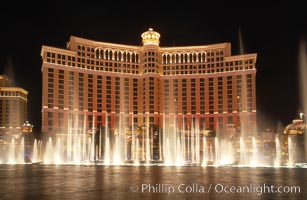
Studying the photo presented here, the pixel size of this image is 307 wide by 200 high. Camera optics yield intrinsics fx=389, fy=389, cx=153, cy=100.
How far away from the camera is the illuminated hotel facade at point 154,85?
129 m

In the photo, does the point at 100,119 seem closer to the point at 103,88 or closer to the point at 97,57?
the point at 103,88

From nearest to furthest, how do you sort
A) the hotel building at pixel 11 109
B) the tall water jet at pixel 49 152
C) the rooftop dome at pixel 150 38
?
the tall water jet at pixel 49 152, the rooftop dome at pixel 150 38, the hotel building at pixel 11 109

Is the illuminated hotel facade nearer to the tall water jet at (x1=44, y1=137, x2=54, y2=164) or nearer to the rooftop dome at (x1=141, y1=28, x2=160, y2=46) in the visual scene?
the rooftop dome at (x1=141, y1=28, x2=160, y2=46)

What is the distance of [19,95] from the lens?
185500mm

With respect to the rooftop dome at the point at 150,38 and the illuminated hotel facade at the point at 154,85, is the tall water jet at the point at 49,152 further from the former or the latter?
the rooftop dome at the point at 150,38

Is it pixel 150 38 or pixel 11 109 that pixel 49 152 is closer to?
pixel 150 38

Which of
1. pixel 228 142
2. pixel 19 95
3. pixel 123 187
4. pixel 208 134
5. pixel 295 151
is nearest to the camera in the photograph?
pixel 123 187

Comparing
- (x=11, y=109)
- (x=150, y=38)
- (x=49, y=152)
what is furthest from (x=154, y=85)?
(x=11, y=109)

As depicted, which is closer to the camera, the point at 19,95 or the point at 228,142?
the point at 228,142

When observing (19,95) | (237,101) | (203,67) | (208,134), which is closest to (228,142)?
(208,134)

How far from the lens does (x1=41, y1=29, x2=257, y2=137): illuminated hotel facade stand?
128625 mm

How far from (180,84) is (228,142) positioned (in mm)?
37690

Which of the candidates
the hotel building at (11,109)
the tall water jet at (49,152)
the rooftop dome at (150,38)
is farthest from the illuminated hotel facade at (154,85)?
the hotel building at (11,109)

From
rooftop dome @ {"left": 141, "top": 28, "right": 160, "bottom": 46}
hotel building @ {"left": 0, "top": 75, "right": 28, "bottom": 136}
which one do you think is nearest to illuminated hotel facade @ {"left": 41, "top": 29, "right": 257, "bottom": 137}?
rooftop dome @ {"left": 141, "top": 28, "right": 160, "bottom": 46}
